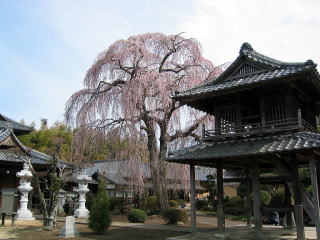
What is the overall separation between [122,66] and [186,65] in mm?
4005

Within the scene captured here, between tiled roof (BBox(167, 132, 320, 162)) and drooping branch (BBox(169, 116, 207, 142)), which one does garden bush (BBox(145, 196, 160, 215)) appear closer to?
drooping branch (BBox(169, 116, 207, 142))

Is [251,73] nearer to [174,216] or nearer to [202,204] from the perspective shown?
[174,216]

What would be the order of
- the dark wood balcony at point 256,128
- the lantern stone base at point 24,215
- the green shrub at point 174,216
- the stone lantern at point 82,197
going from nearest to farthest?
the dark wood balcony at point 256,128 → the green shrub at point 174,216 → the lantern stone base at point 24,215 → the stone lantern at point 82,197

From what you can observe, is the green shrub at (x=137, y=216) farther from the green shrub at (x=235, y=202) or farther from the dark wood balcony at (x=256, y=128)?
the green shrub at (x=235, y=202)

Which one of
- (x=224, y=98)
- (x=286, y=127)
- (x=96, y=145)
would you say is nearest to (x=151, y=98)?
(x=96, y=145)

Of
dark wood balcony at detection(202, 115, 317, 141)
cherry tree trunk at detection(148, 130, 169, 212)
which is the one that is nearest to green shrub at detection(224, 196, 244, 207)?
cherry tree trunk at detection(148, 130, 169, 212)

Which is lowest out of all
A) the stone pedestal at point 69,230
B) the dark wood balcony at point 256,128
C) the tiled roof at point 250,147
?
the stone pedestal at point 69,230

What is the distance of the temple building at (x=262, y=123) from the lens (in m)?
11.4

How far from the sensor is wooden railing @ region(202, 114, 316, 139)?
1213cm

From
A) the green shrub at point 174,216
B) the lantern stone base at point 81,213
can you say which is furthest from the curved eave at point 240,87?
the lantern stone base at point 81,213

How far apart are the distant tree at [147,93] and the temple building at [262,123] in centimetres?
546

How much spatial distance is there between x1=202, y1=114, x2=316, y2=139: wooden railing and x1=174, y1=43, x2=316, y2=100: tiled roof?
1.50 metres

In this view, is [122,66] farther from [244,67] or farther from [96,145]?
[244,67]

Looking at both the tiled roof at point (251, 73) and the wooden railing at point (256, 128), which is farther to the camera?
the wooden railing at point (256, 128)
